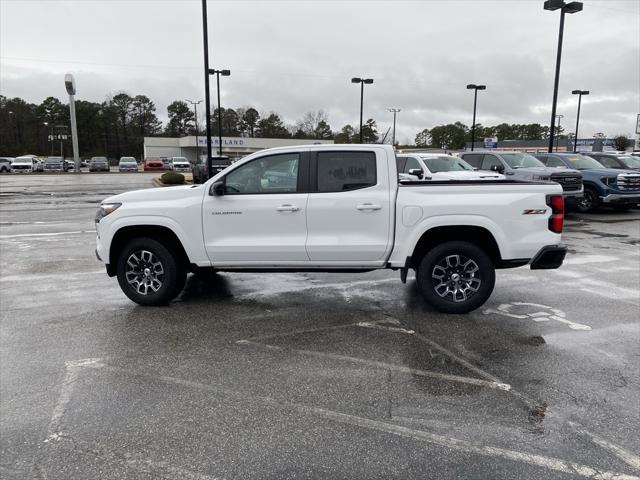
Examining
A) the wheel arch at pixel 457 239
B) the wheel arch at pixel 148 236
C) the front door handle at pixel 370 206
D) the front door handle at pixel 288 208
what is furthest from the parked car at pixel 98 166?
the wheel arch at pixel 457 239

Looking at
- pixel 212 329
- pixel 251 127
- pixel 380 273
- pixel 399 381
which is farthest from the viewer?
pixel 251 127

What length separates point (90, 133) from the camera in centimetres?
10775

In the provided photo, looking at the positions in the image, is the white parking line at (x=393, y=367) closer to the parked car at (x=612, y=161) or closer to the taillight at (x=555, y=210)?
the taillight at (x=555, y=210)

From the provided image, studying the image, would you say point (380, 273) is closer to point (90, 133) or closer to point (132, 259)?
point (132, 259)

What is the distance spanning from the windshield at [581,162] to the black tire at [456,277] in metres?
12.9

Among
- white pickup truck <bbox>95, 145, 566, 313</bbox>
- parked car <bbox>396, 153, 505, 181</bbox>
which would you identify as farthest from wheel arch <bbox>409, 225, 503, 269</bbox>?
parked car <bbox>396, 153, 505, 181</bbox>

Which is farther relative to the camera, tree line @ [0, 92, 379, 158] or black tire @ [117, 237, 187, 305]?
tree line @ [0, 92, 379, 158]

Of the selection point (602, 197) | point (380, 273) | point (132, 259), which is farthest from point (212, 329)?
point (602, 197)

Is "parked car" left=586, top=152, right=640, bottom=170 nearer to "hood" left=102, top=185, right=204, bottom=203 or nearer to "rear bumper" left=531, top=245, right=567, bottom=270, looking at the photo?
"rear bumper" left=531, top=245, right=567, bottom=270

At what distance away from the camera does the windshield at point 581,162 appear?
1647 cm

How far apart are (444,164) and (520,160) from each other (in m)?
3.66

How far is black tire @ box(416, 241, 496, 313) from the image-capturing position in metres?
5.59

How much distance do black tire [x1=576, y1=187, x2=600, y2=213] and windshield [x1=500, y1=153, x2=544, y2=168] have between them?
164cm

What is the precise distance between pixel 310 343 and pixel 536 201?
2916mm
